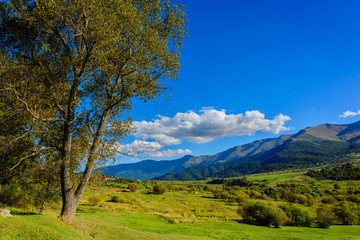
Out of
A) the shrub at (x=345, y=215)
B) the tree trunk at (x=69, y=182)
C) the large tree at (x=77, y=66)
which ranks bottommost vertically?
the shrub at (x=345, y=215)

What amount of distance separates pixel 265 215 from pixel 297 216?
10619mm

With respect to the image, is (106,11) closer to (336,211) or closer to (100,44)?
(100,44)

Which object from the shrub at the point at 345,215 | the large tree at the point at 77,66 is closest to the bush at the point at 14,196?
the large tree at the point at 77,66

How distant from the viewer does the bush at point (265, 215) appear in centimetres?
4697

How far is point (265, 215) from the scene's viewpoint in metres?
48.1

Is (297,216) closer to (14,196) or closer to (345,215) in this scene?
(345,215)

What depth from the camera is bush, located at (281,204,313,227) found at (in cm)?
5169

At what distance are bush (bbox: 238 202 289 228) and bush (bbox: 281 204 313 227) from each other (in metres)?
2.54

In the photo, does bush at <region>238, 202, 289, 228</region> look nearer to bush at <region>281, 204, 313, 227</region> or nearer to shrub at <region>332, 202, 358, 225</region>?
bush at <region>281, 204, 313, 227</region>

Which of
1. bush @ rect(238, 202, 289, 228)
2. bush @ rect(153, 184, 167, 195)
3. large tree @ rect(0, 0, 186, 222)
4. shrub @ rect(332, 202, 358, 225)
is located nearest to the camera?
large tree @ rect(0, 0, 186, 222)

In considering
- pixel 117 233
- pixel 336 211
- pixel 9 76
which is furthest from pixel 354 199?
pixel 9 76

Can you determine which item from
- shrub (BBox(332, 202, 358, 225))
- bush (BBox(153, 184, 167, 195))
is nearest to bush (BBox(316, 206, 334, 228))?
shrub (BBox(332, 202, 358, 225))

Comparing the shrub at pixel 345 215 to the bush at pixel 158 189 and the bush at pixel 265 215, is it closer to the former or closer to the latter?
the bush at pixel 265 215

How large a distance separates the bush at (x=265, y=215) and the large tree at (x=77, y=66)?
44795mm
